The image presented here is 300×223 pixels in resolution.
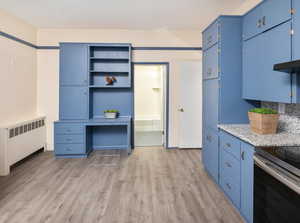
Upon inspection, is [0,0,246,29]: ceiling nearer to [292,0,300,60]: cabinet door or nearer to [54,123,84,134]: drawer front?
[292,0,300,60]: cabinet door

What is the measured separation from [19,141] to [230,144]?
3.46 meters

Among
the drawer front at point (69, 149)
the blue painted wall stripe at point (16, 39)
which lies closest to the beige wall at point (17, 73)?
the blue painted wall stripe at point (16, 39)

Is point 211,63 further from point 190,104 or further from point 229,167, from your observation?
point 190,104

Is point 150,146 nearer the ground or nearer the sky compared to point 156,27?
nearer the ground

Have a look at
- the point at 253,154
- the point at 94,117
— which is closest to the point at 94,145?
the point at 94,117

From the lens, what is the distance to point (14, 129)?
345 cm

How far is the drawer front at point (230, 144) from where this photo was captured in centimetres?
218

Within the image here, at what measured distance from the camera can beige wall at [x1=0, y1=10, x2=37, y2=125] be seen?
11.4ft

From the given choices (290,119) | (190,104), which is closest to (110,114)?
(190,104)

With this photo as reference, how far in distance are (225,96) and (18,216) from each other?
279 cm

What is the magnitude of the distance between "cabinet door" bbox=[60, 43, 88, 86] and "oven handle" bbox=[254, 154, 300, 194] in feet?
A: 11.7

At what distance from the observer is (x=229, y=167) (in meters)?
2.40

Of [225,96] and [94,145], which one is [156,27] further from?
[94,145]

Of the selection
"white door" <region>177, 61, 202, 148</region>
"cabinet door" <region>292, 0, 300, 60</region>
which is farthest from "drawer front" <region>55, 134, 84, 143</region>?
"cabinet door" <region>292, 0, 300, 60</region>
